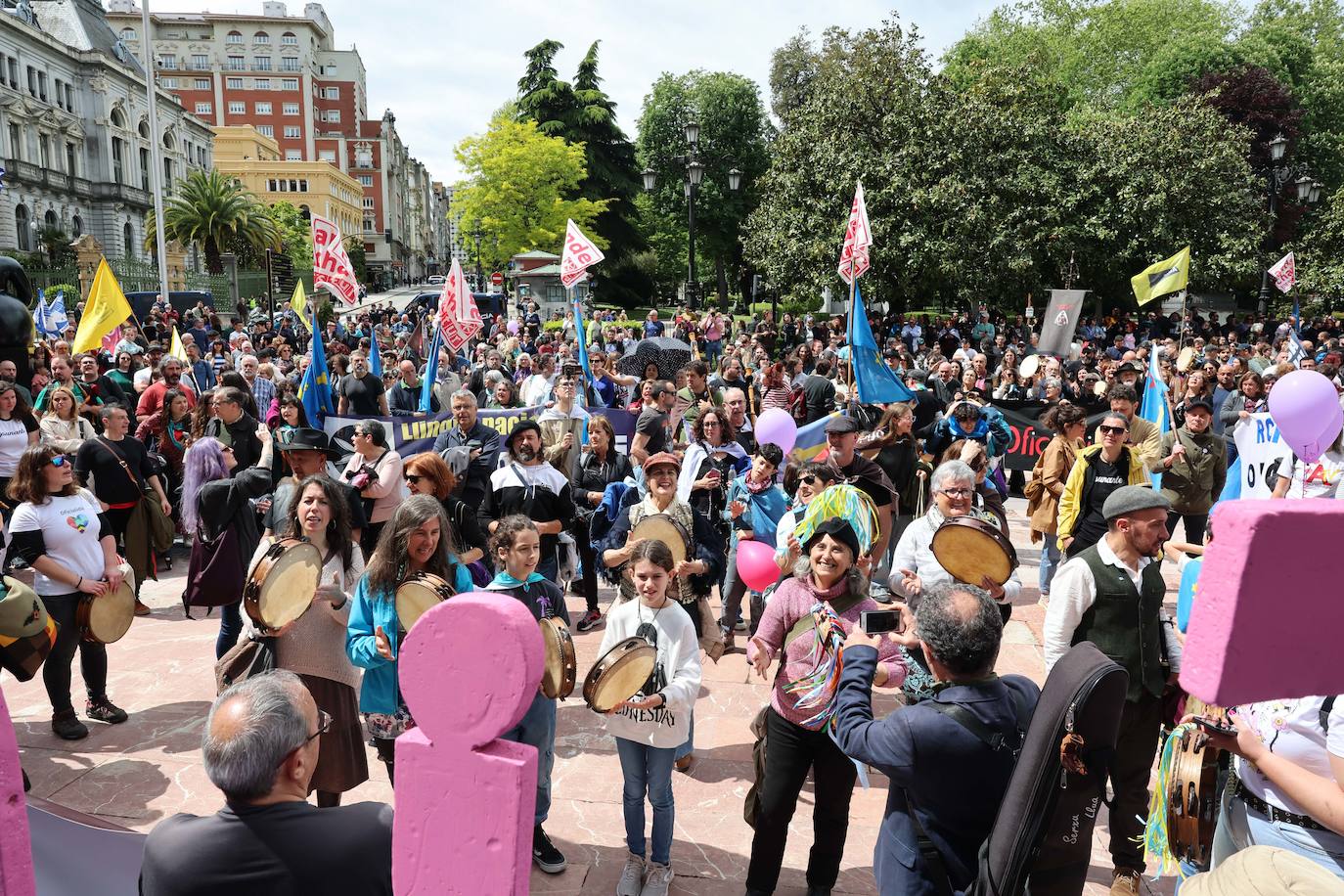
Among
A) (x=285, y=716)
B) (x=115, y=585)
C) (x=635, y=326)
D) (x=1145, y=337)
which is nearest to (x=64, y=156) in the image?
(x=635, y=326)

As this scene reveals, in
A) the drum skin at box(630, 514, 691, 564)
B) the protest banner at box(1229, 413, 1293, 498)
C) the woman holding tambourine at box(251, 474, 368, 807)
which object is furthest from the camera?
the protest banner at box(1229, 413, 1293, 498)

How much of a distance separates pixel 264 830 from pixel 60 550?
4333 millimetres

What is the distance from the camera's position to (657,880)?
165 inches

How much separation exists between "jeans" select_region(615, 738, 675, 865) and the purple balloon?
461cm

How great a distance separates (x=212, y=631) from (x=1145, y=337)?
28875 millimetres

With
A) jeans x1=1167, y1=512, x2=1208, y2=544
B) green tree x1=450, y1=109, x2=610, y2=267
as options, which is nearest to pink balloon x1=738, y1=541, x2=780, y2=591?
jeans x1=1167, y1=512, x2=1208, y2=544

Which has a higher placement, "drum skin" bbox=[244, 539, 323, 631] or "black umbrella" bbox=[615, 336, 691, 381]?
"black umbrella" bbox=[615, 336, 691, 381]

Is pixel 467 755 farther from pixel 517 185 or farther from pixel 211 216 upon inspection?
pixel 211 216

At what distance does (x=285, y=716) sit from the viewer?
230 cm

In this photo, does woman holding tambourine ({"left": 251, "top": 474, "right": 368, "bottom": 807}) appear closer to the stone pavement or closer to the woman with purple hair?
the stone pavement

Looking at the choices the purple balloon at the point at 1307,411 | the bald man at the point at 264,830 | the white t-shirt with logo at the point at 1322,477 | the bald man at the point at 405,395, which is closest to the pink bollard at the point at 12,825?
the bald man at the point at 264,830

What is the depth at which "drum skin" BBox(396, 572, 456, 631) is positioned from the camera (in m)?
3.98

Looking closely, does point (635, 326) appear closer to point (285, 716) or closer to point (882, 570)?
point (882, 570)

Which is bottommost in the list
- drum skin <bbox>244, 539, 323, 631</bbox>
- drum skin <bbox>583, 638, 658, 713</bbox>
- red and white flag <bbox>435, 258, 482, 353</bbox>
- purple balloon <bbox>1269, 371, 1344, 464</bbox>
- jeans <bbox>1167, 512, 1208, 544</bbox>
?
jeans <bbox>1167, 512, 1208, 544</bbox>
